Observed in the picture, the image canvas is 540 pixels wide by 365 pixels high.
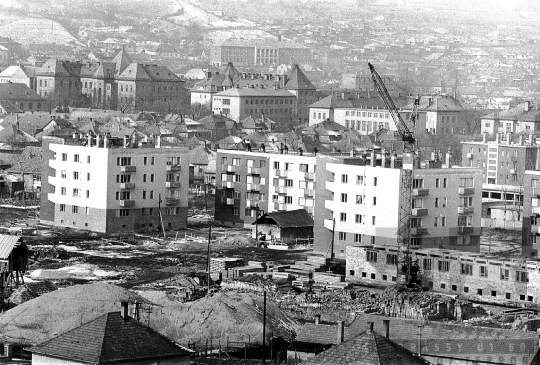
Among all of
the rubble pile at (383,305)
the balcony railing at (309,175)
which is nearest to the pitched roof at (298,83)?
the balcony railing at (309,175)

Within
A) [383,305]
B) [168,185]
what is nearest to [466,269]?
[383,305]

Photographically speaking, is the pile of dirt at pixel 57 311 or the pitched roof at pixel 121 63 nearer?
the pile of dirt at pixel 57 311

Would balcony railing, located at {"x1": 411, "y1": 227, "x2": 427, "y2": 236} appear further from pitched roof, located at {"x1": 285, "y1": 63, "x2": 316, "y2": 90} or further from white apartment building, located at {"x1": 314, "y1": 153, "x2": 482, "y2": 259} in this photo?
pitched roof, located at {"x1": 285, "y1": 63, "x2": 316, "y2": 90}

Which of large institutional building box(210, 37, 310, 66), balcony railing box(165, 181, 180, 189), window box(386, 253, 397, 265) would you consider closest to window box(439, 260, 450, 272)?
window box(386, 253, 397, 265)

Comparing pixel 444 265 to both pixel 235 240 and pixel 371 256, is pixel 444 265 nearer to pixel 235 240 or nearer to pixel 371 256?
pixel 371 256

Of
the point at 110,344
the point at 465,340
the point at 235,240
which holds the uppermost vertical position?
the point at 110,344

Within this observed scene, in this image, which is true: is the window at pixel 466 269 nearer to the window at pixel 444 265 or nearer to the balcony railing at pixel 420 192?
the window at pixel 444 265
